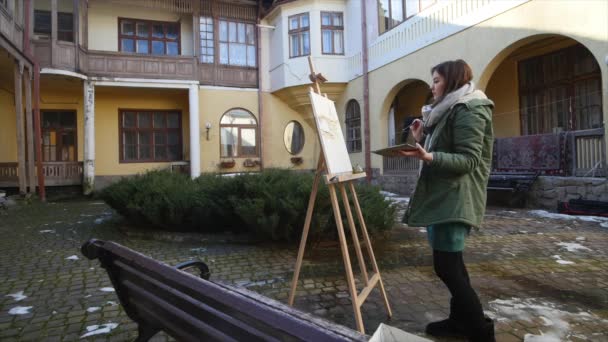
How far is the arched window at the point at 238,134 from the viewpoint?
16.4m

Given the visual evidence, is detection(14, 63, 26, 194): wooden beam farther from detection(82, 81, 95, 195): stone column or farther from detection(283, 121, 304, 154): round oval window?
detection(283, 121, 304, 154): round oval window

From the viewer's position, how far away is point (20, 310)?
10.5ft

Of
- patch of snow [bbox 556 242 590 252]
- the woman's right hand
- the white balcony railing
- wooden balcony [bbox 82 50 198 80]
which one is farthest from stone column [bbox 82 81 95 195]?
patch of snow [bbox 556 242 590 252]

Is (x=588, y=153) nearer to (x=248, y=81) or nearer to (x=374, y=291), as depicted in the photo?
(x=374, y=291)

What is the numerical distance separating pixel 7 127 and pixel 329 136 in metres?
16.7

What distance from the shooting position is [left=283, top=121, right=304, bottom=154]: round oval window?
17219 millimetres

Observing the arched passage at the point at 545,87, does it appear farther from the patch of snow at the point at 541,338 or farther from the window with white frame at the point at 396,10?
the patch of snow at the point at 541,338

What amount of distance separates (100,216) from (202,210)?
426 cm

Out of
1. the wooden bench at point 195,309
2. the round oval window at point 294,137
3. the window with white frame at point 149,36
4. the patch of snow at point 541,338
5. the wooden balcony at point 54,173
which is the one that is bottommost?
the patch of snow at point 541,338

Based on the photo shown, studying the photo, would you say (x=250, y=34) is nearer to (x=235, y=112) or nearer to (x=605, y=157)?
(x=235, y=112)

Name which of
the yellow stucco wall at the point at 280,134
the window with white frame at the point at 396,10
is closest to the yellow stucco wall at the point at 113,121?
the yellow stucco wall at the point at 280,134

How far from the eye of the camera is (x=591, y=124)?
9930 millimetres

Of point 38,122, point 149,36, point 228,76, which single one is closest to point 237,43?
point 228,76

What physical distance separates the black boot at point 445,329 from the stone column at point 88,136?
47.0ft
